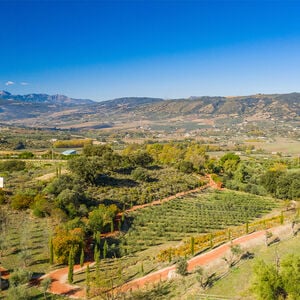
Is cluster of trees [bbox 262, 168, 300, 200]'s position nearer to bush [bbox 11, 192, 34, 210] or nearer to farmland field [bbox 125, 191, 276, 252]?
farmland field [bbox 125, 191, 276, 252]

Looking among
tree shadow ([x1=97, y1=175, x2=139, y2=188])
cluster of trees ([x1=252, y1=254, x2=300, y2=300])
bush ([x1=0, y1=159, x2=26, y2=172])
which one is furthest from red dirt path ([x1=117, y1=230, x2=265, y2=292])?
bush ([x1=0, y1=159, x2=26, y2=172])

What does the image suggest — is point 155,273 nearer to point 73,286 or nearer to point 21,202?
point 73,286

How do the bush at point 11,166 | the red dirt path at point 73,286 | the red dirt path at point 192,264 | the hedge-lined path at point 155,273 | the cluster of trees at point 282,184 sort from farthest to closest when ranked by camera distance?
the bush at point 11,166, the cluster of trees at point 282,184, the red dirt path at point 192,264, the hedge-lined path at point 155,273, the red dirt path at point 73,286

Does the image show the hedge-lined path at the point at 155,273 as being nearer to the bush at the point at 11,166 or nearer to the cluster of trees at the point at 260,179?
the cluster of trees at the point at 260,179

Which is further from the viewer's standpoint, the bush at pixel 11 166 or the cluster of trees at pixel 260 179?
the bush at pixel 11 166

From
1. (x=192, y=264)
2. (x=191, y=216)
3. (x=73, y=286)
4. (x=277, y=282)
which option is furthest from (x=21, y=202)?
(x=277, y=282)

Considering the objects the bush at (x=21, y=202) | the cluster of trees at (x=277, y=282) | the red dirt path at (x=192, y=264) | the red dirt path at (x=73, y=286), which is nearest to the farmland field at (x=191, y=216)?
the red dirt path at (x=192, y=264)

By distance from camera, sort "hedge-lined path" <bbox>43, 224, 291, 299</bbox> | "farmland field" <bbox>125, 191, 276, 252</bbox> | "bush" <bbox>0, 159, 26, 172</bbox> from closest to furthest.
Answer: "hedge-lined path" <bbox>43, 224, 291, 299</bbox>, "farmland field" <bbox>125, 191, 276, 252</bbox>, "bush" <bbox>0, 159, 26, 172</bbox>

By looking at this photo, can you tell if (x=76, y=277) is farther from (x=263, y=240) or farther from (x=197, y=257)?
(x=263, y=240)

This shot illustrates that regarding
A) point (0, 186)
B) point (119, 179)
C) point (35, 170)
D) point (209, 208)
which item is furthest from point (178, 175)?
point (0, 186)

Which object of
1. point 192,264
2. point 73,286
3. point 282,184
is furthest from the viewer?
point 282,184

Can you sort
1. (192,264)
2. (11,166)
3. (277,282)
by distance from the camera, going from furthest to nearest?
(11,166) → (192,264) → (277,282)

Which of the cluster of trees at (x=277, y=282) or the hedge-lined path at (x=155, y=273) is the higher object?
the cluster of trees at (x=277, y=282)

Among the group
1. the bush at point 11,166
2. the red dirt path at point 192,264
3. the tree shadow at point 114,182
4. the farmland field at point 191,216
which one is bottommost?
the farmland field at point 191,216
